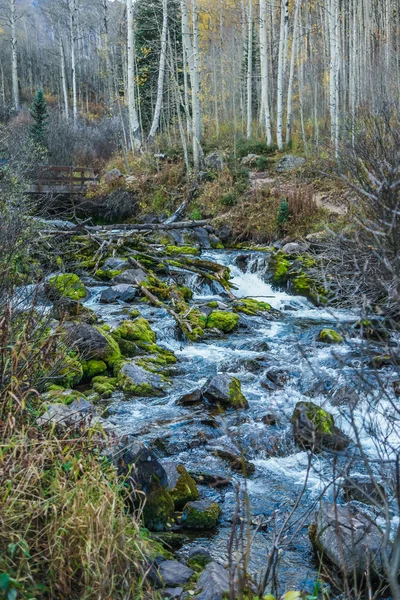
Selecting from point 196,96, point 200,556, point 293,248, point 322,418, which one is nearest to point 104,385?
point 322,418

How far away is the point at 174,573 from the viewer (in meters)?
3.36

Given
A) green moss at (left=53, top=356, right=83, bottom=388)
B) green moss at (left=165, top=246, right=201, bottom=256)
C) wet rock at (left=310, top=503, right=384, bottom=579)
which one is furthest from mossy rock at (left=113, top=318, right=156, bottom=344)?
green moss at (left=165, top=246, right=201, bottom=256)

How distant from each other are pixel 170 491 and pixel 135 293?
21.9 ft

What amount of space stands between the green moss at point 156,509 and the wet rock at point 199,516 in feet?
0.54

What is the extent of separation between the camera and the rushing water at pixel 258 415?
3.94 metres

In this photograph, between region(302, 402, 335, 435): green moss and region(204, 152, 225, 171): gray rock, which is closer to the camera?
region(302, 402, 335, 435): green moss

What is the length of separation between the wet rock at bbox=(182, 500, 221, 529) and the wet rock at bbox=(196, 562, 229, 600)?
887 millimetres

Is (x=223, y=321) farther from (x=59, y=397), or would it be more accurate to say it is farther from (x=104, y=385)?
(x=59, y=397)

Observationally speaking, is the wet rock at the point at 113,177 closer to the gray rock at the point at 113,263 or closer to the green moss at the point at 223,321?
the gray rock at the point at 113,263

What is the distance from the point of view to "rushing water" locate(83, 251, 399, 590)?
3939 millimetres

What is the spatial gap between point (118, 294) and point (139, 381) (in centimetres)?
384

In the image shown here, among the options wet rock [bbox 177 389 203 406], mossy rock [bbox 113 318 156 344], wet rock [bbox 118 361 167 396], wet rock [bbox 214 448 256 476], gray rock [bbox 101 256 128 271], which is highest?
gray rock [bbox 101 256 128 271]

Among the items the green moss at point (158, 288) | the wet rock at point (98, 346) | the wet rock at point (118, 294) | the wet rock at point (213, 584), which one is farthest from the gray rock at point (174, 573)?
the green moss at point (158, 288)

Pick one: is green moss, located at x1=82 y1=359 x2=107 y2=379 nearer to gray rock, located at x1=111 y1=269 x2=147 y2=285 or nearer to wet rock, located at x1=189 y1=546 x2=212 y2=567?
wet rock, located at x1=189 y1=546 x2=212 y2=567
